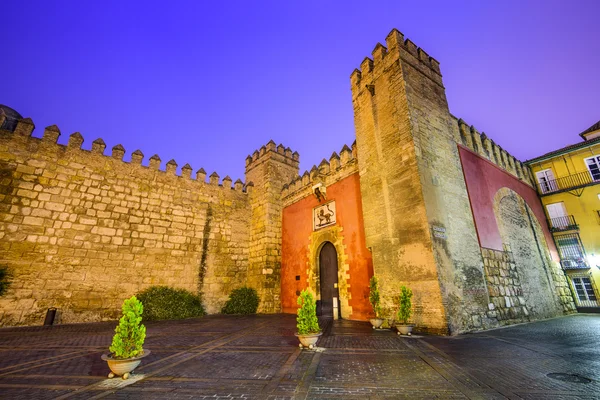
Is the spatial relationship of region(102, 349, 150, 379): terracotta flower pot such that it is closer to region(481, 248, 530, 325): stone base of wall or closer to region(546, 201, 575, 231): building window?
region(481, 248, 530, 325): stone base of wall

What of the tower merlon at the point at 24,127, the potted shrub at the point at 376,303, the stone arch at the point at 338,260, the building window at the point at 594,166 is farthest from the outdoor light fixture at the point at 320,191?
the building window at the point at 594,166

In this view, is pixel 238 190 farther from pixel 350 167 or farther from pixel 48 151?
pixel 48 151

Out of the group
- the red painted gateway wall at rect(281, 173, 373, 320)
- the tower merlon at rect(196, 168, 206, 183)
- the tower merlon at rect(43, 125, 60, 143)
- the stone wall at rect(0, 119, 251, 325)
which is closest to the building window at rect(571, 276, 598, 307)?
the red painted gateway wall at rect(281, 173, 373, 320)

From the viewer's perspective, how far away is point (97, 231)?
9680mm

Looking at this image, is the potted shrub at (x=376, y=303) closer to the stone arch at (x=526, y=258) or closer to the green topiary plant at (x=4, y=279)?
the stone arch at (x=526, y=258)

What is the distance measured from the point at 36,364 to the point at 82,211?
7058mm

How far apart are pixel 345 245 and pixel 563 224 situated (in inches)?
502

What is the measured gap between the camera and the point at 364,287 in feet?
29.3

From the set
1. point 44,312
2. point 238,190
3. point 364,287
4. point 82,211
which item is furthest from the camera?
point 238,190

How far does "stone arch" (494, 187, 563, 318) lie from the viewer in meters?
9.20

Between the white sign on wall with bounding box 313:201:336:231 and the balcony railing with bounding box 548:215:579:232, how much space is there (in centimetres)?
1246

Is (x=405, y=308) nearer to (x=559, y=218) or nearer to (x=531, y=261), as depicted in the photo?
(x=531, y=261)

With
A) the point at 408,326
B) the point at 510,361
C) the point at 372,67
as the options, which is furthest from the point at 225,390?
the point at 372,67

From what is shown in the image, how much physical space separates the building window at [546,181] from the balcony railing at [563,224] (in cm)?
168
